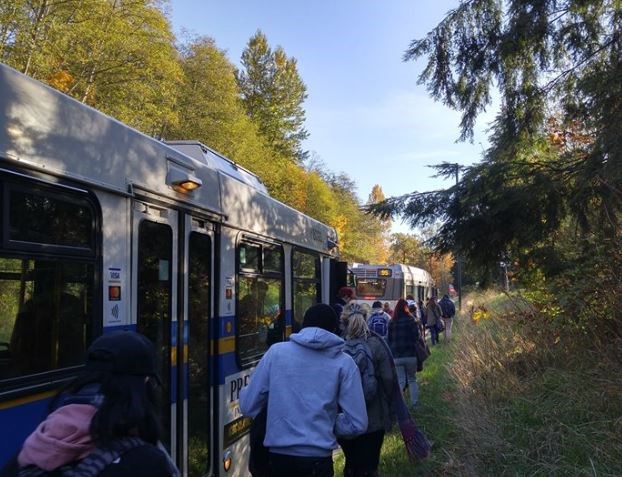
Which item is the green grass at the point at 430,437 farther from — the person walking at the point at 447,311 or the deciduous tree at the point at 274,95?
the deciduous tree at the point at 274,95

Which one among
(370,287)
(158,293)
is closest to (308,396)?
(158,293)

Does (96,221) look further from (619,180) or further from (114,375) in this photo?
(619,180)

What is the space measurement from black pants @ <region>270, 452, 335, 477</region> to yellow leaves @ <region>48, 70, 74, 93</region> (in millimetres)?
14519

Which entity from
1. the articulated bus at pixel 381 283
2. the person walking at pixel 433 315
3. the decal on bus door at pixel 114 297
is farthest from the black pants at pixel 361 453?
the articulated bus at pixel 381 283

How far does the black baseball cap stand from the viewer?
5.96 feet

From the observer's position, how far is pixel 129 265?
3912mm

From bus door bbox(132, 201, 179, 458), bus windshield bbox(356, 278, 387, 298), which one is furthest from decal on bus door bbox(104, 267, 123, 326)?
bus windshield bbox(356, 278, 387, 298)

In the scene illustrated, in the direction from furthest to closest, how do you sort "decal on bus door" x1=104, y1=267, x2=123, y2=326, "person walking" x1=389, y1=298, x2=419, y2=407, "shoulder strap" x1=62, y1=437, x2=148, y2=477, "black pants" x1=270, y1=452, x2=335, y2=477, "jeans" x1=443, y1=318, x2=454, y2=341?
"jeans" x1=443, y1=318, x2=454, y2=341 → "person walking" x1=389, y1=298, x2=419, y2=407 → "decal on bus door" x1=104, y1=267, x2=123, y2=326 → "black pants" x1=270, y1=452, x2=335, y2=477 → "shoulder strap" x1=62, y1=437, x2=148, y2=477

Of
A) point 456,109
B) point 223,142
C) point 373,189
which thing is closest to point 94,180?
point 456,109

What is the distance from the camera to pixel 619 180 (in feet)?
21.6

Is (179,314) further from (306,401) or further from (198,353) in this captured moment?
(306,401)

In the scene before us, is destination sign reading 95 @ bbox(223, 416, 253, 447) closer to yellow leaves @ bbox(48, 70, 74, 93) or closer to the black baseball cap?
the black baseball cap

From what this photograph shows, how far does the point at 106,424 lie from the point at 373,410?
141 inches

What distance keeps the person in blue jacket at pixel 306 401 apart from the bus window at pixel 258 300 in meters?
2.16
